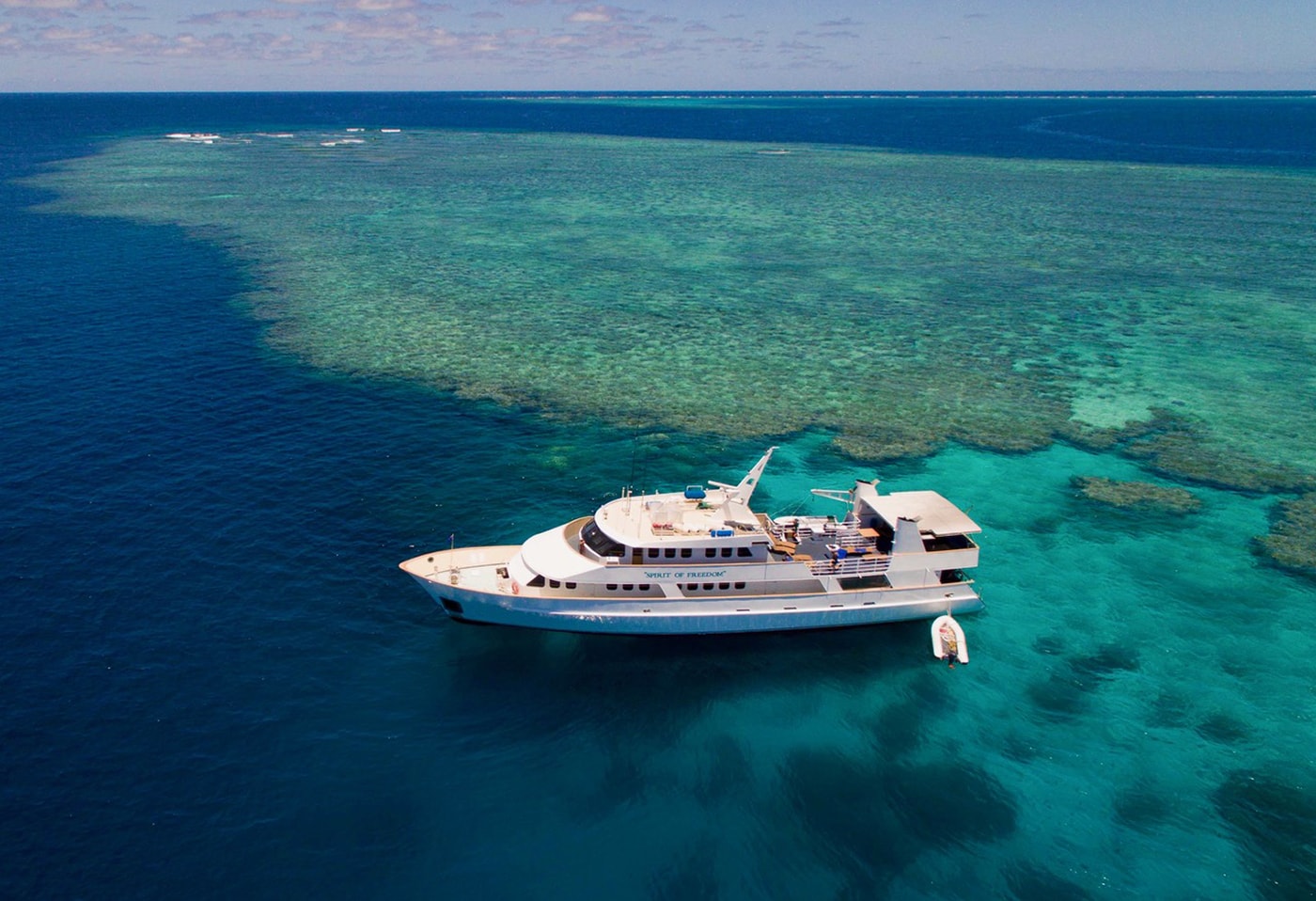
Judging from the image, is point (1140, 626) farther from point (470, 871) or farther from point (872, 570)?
point (470, 871)

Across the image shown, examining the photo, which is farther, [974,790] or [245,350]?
[245,350]

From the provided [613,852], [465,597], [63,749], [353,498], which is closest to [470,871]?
[613,852]

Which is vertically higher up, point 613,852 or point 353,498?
point 353,498

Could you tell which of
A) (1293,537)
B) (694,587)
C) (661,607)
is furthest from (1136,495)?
(661,607)

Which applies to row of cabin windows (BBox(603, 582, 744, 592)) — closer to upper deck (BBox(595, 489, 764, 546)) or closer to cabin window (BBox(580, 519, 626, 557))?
cabin window (BBox(580, 519, 626, 557))

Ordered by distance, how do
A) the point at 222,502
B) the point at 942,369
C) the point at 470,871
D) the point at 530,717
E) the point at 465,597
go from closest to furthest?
the point at 470,871, the point at 530,717, the point at 465,597, the point at 222,502, the point at 942,369

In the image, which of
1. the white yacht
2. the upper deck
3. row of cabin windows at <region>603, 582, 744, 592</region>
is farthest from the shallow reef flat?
row of cabin windows at <region>603, 582, 744, 592</region>

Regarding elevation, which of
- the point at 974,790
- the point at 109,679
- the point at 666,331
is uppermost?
the point at 666,331
